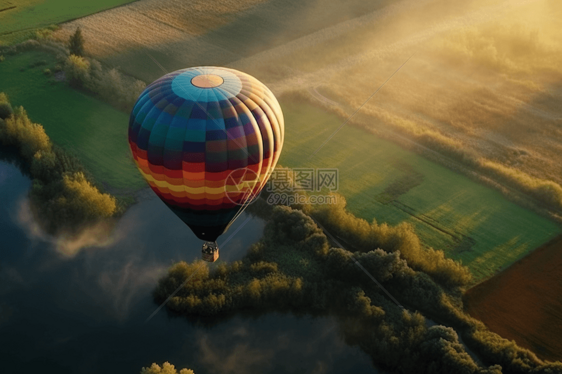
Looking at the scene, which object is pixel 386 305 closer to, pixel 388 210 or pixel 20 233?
pixel 388 210

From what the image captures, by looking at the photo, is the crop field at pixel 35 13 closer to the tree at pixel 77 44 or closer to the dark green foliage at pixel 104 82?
the tree at pixel 77 44

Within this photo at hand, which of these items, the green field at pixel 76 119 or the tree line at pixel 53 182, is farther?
the green field at pixel 76 119

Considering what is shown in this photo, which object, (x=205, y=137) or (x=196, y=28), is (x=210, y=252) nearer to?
(x=205, y=137)

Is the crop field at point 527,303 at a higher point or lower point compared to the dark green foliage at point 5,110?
lower

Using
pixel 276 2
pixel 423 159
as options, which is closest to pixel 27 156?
pixel 423 159

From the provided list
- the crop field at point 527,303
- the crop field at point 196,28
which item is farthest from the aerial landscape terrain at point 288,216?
the crop field at point 196,28

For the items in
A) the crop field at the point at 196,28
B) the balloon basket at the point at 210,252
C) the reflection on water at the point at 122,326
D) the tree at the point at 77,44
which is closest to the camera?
the reflection on water at the point at 122,326
